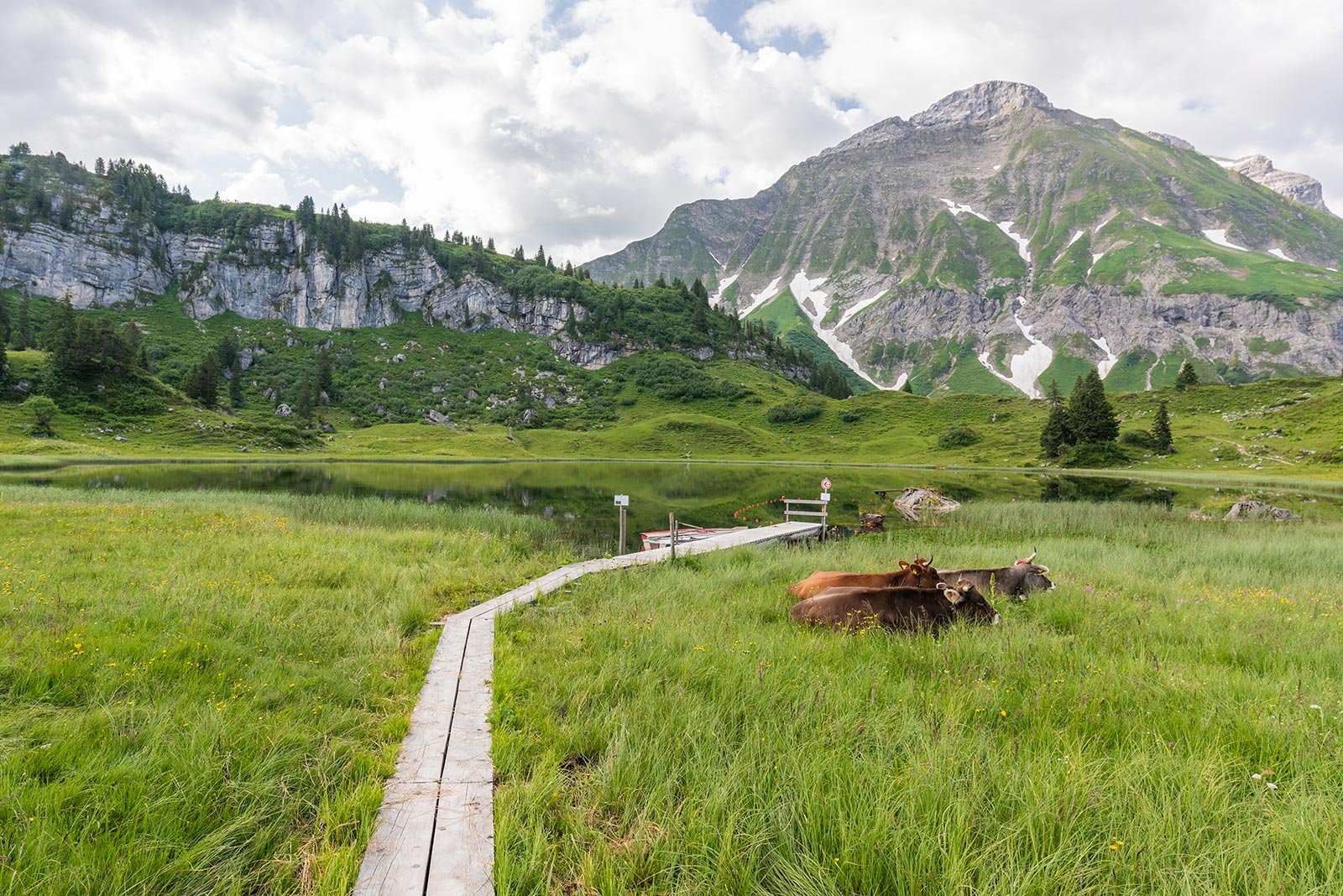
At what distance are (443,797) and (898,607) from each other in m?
8.04

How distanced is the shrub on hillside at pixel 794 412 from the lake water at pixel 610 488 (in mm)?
73245

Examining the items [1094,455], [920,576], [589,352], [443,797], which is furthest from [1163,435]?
[589,352]

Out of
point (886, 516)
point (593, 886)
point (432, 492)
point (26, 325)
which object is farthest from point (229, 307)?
point (593, 886)

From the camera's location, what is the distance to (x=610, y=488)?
5084 cm

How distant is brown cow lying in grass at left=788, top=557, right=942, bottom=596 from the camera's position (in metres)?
10.8

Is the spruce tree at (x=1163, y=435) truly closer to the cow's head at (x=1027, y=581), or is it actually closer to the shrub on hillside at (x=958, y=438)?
the shrub on hillside at (x=958, y=438)

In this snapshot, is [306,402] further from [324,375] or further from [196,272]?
[196,272]

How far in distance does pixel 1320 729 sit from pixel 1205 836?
3.16 meters

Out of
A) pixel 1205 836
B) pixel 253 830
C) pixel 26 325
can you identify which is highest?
pixel 26 325

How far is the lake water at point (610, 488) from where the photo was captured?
34.5m

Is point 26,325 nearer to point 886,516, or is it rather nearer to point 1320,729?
point 886,516

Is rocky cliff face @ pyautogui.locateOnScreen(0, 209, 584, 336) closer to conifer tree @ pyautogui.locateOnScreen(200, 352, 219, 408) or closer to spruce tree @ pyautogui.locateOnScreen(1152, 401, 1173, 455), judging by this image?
conifer tree @ pyautogui.locateOnScreen(200, 352, 219, 408)

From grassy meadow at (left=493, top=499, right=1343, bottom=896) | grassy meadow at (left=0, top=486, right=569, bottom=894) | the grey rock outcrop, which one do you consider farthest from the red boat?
the grey rock outcrop

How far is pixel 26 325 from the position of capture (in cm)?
11819
